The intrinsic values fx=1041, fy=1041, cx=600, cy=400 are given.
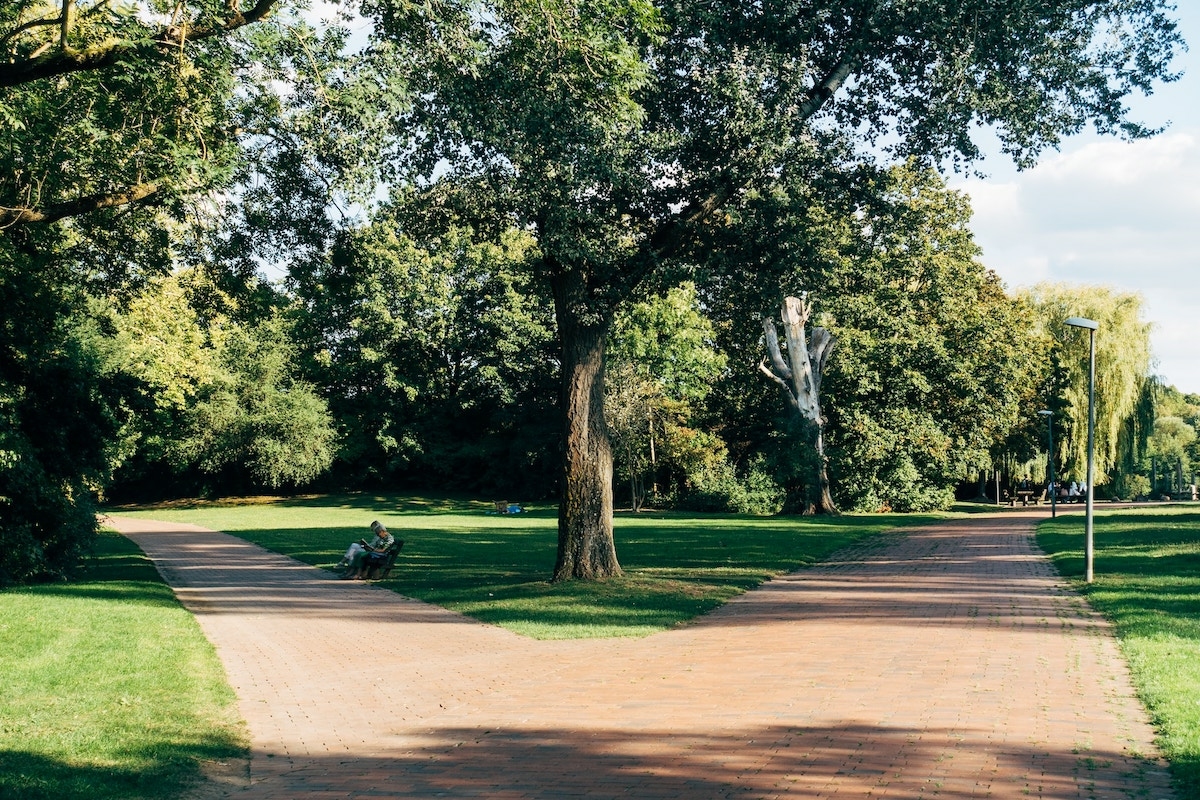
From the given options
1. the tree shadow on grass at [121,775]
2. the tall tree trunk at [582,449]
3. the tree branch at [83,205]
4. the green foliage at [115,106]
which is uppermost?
the green foliage at [115,106]

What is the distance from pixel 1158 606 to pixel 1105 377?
34.5 meters

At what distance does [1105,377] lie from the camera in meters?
44.0

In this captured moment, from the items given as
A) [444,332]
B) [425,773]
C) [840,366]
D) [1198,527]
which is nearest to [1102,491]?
[840,366]

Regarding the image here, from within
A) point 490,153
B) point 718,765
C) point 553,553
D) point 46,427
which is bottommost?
point 553,553

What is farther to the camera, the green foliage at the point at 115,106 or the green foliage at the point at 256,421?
the green foliage at the point at 256,421

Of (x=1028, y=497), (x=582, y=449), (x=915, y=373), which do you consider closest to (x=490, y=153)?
(x=582, y=449)

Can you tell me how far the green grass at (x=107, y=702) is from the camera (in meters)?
6.02

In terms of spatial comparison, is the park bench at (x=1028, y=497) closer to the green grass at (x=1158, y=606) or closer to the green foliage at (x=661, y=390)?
the green foliage at (x=661, y=390)

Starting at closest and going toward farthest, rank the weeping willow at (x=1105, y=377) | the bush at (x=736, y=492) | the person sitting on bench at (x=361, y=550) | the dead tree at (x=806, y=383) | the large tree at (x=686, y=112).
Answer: the large tree at (x=686, y=112)
the person sitting on bench at (x=361, y=550)
the dead tree at (x=806, y=383)
the bush at (x=736, y=492)
the weeping willow at (x=1105, y=377)

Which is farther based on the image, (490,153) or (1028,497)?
(1028,497)

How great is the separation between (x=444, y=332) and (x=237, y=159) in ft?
140

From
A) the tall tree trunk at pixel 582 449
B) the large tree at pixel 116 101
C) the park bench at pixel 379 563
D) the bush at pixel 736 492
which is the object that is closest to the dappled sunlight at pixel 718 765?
the large tree at pixel 116 101

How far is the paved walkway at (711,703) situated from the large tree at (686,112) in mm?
4554

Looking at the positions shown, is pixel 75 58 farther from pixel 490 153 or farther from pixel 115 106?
pixel 490 153
